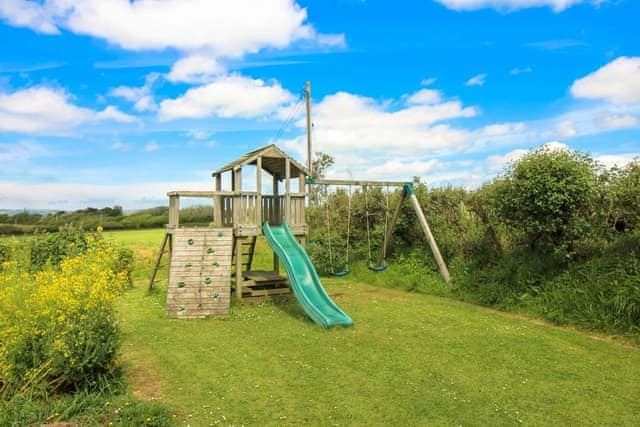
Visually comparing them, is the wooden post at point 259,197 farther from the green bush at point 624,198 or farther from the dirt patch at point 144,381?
the green bush at point 624,198

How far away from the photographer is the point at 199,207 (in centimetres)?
2911

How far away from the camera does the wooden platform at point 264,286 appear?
1127 cm

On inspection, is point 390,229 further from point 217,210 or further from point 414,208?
point 217,210

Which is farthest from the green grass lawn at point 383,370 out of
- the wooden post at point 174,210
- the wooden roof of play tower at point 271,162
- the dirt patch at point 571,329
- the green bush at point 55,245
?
the green bush at point 55,245

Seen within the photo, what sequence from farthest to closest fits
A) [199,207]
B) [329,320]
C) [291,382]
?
[199,207] → [329,320] → [291,382]

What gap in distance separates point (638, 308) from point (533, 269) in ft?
7.97

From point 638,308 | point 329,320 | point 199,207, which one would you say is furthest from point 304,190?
point 199,207

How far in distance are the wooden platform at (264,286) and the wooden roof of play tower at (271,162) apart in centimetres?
279

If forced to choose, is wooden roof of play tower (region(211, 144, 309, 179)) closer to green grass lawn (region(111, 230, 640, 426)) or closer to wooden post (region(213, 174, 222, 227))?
wooden post (region(213, 174, 222, 227))

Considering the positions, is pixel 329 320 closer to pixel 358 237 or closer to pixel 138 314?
pixel 138 314

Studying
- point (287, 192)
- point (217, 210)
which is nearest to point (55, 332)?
point (217, 210)

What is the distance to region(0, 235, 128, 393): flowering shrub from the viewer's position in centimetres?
509

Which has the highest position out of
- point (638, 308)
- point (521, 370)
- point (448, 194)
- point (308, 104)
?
point (308, 104)

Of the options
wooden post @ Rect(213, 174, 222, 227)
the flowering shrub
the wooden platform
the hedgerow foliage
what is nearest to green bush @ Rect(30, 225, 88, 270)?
wooden post @ Rect(213, 174, 222, 227)
